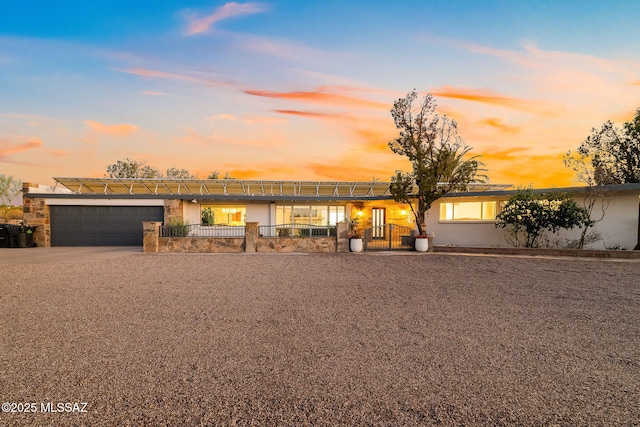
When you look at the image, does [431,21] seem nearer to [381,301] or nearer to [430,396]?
[381,301]

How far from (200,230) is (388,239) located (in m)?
11.2

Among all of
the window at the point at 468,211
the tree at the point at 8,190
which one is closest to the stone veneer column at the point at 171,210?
the window at the point at 468,211

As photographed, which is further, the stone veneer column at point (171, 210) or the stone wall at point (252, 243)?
the stone veneer column at point (171, 210)

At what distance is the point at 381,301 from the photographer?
6.42m

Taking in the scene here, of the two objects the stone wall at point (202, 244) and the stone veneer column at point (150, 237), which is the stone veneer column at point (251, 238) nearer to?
the stone wall at point (202, 244)

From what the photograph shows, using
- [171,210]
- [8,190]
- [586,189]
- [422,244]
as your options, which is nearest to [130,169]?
[8,190]

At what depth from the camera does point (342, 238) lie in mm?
15484

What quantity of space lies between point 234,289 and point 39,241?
17949mm

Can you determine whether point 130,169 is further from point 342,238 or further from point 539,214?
point 539,214

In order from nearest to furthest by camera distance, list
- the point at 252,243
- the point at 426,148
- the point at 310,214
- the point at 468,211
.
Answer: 1. the point at 252,243
2. the point at 426,148
3. the point at 468,211
4. the point at 310,214

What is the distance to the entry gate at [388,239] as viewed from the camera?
53.2 feet

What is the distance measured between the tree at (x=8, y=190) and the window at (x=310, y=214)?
31466mm

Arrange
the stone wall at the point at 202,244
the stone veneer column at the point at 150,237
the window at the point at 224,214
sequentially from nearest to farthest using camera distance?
the stone veneer column at the point at 150,237 → the stone wall at the point at 202,244 → the window at the point at 224,214

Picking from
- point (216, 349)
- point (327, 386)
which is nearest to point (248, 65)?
point (216, 349)
